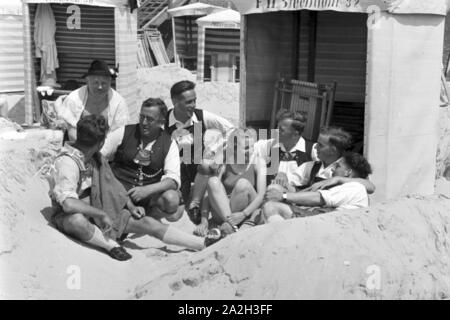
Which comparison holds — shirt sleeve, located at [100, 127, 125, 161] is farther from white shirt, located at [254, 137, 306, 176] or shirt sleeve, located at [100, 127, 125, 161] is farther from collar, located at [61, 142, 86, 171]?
white shirt, located at [254, 137, 306, 176]

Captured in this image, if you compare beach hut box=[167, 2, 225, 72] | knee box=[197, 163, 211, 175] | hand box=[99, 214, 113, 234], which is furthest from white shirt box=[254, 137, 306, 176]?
beach hut box=[167, 2, 225, 72]

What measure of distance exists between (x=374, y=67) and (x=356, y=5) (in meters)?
0.64

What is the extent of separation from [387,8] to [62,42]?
743 cm

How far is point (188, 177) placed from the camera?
7.77 m

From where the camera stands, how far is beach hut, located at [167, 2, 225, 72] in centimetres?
2162

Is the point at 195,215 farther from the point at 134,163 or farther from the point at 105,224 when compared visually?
the point at 105,224

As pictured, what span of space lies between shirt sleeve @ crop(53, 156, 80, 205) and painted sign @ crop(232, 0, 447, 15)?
9.81 ft

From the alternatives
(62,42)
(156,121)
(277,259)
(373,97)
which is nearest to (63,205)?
(156,121)

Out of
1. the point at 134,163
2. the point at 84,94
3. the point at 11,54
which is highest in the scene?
the point at 11,54

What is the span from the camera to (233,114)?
14.9 m

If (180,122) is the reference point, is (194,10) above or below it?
above

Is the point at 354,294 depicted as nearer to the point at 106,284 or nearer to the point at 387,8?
the point at 106,284

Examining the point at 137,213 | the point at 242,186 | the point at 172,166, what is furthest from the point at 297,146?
the point at 137,213

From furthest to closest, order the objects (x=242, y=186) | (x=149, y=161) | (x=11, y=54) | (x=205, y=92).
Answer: (x=205, y=92), (x=11, y=54), (x=149, y=161), (x=242, y=186)
